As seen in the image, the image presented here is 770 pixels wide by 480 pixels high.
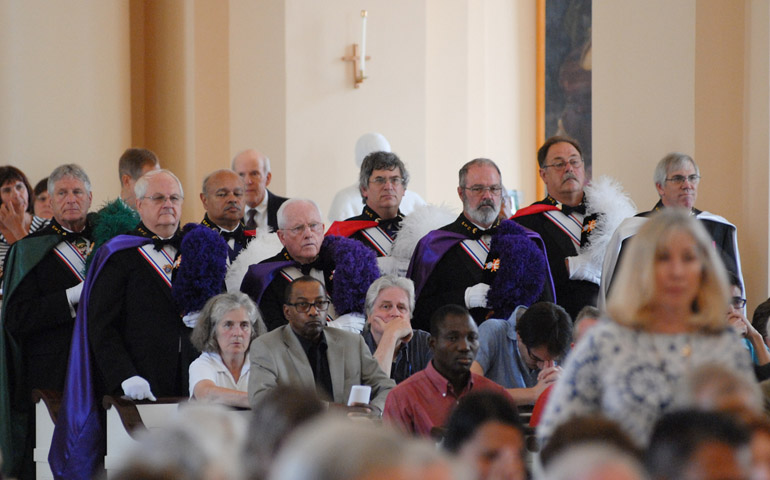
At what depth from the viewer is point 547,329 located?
507 cm

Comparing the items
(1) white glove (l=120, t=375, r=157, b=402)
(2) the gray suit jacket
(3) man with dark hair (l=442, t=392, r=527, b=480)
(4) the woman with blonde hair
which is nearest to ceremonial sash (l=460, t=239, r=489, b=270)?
(2) the gray suit jacket

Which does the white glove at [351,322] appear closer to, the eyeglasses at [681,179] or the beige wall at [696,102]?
the eyeglasses at [681,179]

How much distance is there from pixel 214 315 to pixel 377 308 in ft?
2.64

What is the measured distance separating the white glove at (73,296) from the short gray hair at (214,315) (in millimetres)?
1109

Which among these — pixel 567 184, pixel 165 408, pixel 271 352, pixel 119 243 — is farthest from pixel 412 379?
pixel 567 184

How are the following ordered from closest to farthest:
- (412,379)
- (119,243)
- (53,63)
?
1. (412,379)
2. (119,243)
3. (53,63)

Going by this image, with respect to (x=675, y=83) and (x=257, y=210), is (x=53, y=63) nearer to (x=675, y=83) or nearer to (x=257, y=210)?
(x=257, y=210)

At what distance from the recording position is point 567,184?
680 cm

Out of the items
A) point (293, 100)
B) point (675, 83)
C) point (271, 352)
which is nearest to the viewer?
point (271, 352)

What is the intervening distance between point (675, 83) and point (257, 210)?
9.24 feet

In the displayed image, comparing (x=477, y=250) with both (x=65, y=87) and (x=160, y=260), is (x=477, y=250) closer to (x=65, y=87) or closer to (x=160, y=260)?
(x=160, y=260)

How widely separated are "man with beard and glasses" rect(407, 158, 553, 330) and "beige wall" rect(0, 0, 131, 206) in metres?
3.78

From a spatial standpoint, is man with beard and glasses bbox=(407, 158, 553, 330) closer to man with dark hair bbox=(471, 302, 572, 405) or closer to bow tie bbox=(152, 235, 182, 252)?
man with dark hair bbox=(471, 302, 572, 405)

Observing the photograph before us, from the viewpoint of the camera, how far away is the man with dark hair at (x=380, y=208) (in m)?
6.71
